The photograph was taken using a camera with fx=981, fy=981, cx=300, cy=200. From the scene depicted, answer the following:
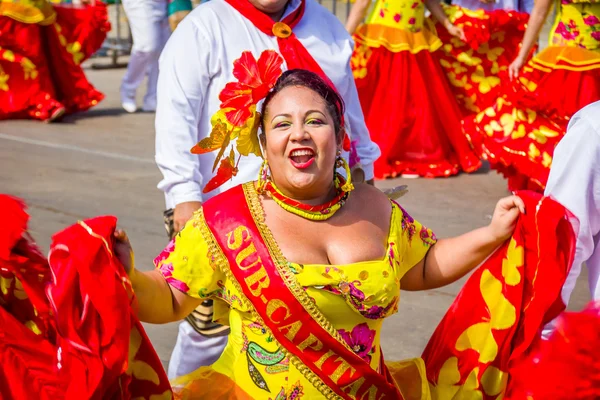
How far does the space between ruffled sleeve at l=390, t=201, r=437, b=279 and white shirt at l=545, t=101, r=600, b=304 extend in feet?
1.49

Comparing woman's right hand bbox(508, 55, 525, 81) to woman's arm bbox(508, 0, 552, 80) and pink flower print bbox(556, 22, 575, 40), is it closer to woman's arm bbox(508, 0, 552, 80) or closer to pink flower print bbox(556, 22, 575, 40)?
woman's arm bbox(508, 0, 552, 80)

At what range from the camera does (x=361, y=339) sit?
7.98ft

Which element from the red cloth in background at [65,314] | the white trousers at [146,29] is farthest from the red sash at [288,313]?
the white trousers at [146,29]

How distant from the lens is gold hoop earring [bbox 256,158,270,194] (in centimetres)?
251

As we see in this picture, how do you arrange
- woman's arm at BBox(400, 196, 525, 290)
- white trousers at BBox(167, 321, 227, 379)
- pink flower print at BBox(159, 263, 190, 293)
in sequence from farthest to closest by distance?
white trousers at BBox(167, 321, 227, 379) < woman's arm at BBox(400, 196, 525, 290) < pink flower print at BBox(159, 263, 190, 293)

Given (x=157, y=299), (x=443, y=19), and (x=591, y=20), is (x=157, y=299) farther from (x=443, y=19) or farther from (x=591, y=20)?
(x=443, y=19)

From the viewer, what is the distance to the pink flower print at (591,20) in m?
5.37

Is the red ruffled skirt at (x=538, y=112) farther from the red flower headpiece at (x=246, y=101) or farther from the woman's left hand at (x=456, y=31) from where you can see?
the red flower headpiece at (x=246, y=101)

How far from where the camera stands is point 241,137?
257cm

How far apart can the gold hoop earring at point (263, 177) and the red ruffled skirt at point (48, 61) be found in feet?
20.6

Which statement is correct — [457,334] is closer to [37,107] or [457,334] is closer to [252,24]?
[252,24]

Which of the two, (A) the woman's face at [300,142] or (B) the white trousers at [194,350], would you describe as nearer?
(A) the woman's face at [300,142]

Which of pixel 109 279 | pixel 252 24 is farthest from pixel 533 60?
pixel 109 279

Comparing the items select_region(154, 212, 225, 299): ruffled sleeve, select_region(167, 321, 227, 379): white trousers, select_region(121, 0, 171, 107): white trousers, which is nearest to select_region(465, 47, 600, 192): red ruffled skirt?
select_region(167, 321, 227, 379): white trousers
